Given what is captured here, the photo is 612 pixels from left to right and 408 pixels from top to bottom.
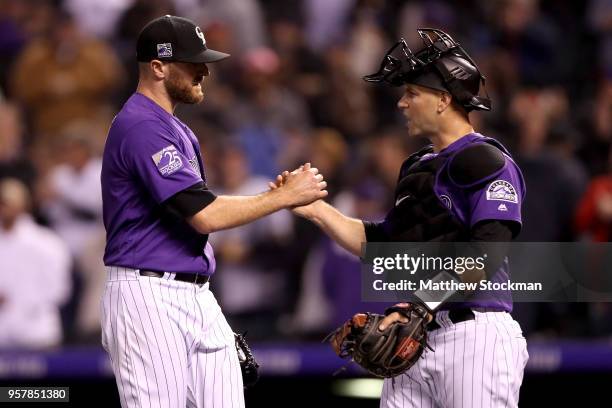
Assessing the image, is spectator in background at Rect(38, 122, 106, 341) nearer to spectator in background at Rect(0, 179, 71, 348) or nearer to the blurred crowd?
the blurred crowd

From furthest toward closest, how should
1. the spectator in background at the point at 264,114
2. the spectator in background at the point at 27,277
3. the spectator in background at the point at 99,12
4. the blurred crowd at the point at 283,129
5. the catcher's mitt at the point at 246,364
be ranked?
the spectator in background at the point at 99,12 → the spectator in background at the point at 264,114 → the blurred crowd at the point at 283,129 → the spectator in background at the point at 27,277 → the catcher's mitt at the point at 246,364

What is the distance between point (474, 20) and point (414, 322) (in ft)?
20.8

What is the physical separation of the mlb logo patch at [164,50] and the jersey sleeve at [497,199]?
1265 mm

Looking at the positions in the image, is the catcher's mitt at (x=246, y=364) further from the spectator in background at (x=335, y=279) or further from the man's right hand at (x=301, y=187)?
the spectator in background at (x=335, y=279)

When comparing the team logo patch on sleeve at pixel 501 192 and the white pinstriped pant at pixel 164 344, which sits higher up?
the team logo patch on sleeve at pixel 501 192

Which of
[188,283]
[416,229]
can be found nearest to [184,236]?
[188,283]

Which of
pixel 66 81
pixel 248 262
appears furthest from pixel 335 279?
pixel 66 81

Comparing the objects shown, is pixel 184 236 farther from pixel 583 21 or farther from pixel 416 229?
pixel 583 21

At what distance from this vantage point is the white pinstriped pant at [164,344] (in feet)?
15.2

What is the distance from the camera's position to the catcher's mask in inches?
191

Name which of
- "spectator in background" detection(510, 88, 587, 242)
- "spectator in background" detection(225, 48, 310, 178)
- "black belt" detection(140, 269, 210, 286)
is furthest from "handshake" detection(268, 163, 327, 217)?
"spectator in background" detection(225, 48, 310, 178)

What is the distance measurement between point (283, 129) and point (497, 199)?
16.3ft

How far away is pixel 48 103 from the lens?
388 inches
